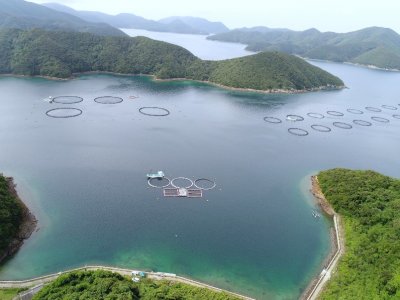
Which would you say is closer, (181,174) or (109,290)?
(109,290)

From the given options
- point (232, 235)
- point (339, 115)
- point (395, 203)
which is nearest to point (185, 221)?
point (232, 235)

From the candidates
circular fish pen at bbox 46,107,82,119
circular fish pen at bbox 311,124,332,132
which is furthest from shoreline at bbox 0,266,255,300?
circular fish pen at bbox 311,124,332,132

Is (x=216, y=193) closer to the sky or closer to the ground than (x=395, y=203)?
closer to the ground

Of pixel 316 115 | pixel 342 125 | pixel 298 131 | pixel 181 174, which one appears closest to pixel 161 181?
pixel 181 174

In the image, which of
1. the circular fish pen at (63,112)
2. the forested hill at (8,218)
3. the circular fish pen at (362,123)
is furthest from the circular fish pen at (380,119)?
the forested hill at (8,218)

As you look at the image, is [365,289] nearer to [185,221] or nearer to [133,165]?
[185,221]

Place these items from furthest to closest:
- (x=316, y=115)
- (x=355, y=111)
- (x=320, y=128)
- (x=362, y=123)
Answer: (x=355, y=111), (x=316, y=115), (x=362, y=123), (x=320, y=128)

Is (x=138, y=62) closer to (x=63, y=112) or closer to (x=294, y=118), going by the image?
(x=63, y=112)
